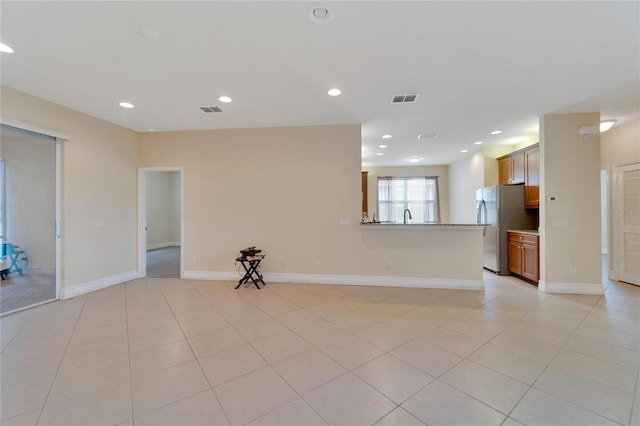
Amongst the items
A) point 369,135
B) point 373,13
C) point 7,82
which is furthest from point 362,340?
point 7,82

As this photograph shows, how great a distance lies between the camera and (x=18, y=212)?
3387 mm

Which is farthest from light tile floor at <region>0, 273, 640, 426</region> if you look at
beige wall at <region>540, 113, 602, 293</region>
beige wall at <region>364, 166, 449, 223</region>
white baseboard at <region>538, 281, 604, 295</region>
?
beige wall at <region>364, 166, 449, 223</region>

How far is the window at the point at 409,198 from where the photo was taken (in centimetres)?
852

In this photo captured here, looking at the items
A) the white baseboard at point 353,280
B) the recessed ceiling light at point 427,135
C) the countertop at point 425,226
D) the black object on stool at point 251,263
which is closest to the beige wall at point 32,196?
the white baseboard at point 353,280

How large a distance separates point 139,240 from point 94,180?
1.31 m

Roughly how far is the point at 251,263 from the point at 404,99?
133 inches

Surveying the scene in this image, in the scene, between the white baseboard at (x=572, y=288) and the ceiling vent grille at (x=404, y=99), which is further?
the white baseboard at (x=572, y=288)

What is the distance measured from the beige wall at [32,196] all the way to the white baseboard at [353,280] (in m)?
1.91

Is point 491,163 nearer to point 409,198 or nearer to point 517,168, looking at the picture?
point 517,168

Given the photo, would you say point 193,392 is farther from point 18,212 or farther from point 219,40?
point 18,212

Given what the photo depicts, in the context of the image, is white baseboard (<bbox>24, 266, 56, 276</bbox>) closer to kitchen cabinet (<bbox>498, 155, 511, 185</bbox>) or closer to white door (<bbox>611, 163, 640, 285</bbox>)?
kitchen cabinet (<bbox>498, 155, 511, 185</bbox>)

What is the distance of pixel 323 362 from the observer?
2133mm

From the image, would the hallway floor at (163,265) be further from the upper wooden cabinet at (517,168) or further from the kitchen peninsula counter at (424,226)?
the upper wooden cabinet at (517,168)

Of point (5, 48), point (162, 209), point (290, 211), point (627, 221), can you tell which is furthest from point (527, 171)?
point (162, 209)
